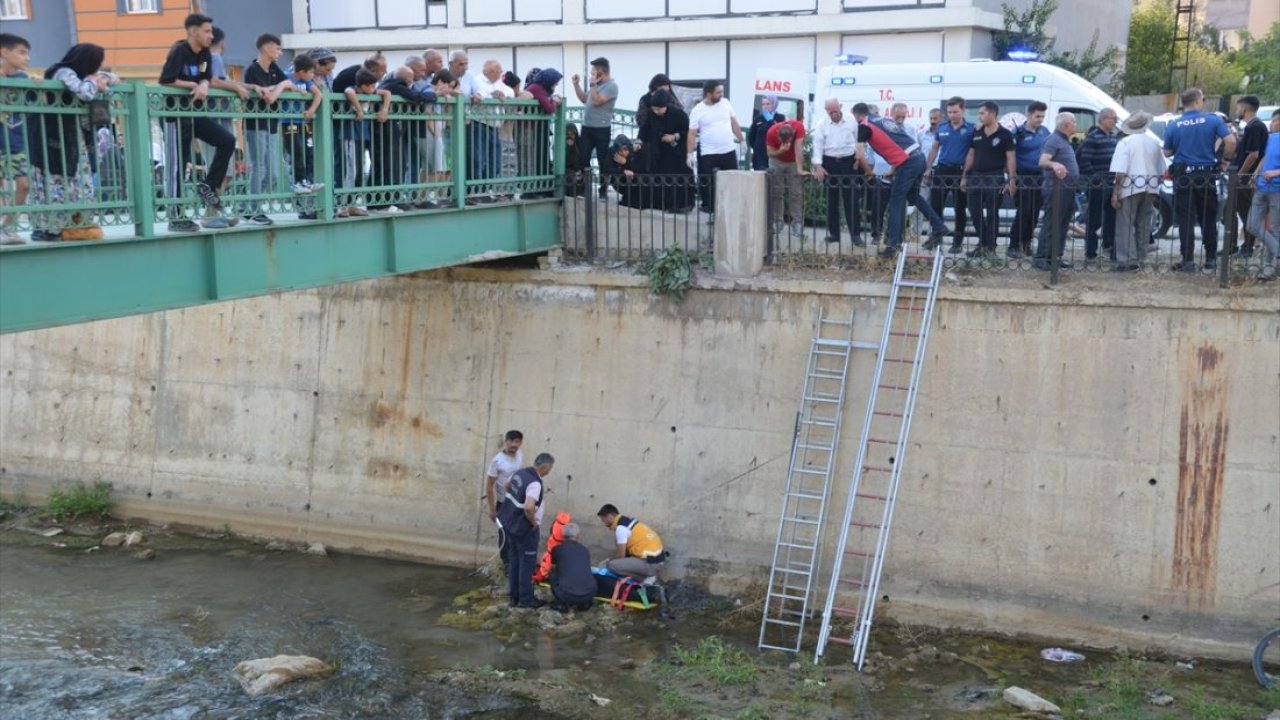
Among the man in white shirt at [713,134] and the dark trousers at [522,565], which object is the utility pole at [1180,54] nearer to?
the man in white shirt at [713,134]

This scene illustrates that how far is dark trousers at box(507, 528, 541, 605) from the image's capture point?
12.9 meters

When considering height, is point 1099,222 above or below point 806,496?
above

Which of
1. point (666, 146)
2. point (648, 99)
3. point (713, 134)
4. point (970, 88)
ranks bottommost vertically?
point (666, 146)

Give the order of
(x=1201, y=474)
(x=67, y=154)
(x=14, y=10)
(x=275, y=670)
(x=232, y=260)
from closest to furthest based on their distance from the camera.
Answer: (x=67, y=154)
(x=232, y=260)
(x=275, y=670)
(x=1201, y=474)
(x=14, y=10)

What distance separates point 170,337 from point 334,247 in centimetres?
579

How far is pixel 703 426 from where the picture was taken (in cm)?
1348

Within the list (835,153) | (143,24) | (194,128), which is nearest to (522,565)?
(194,128)

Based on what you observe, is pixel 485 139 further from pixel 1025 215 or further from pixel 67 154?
pixel 1025 215

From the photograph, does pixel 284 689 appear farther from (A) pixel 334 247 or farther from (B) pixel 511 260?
(B) pixel 511 260

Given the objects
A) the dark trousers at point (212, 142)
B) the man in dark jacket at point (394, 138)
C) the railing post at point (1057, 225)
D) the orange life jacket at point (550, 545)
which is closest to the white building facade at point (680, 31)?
Result: the railing post at point (1057, 225)

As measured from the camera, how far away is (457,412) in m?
14.6

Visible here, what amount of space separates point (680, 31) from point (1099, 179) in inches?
546

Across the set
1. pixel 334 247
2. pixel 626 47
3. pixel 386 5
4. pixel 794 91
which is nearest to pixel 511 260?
pixel 334 247

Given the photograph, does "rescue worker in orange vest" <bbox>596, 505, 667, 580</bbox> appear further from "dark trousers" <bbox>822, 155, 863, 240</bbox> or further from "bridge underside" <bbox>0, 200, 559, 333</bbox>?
"dark trousers" <bbox>822, 155, 863, 240</bbox>
